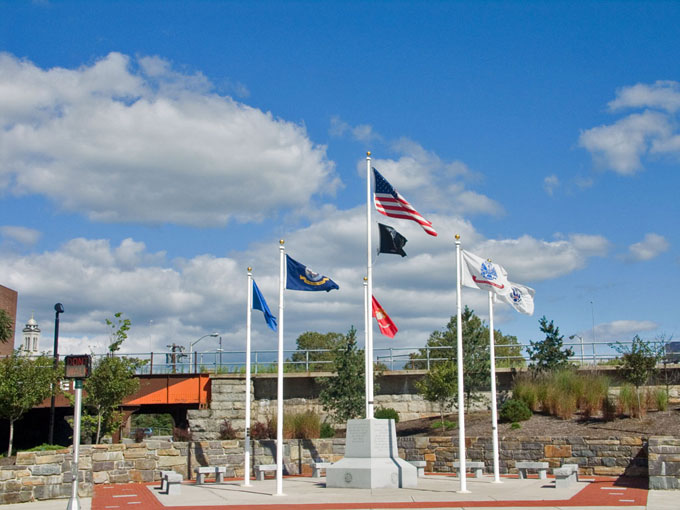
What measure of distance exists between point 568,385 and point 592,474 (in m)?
5.09

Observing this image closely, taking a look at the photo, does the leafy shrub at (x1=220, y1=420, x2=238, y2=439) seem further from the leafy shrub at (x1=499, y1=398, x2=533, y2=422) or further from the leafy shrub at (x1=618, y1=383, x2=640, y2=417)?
the leafy shrub at (x1=618, y1=383, x2=640, y2=417)

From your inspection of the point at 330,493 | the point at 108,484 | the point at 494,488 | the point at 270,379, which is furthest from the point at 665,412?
the point at 108,484

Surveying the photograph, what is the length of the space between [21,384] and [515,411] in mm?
18283

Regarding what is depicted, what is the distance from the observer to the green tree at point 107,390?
2739cm

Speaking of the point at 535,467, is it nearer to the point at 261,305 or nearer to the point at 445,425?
the point at 445,425

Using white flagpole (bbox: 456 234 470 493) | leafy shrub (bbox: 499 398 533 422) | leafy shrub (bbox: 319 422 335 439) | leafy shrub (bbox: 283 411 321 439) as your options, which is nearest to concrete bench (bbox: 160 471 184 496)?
white flagpole (bbox: 456 234 470 493)

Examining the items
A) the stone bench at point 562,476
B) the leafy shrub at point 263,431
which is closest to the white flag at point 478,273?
the stone bench at point 562,476

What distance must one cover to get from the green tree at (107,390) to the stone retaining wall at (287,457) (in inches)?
140

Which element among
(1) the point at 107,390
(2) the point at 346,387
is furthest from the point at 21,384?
(2) the point at 346,387

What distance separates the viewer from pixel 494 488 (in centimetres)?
1977

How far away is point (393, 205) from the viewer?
20.8 meters

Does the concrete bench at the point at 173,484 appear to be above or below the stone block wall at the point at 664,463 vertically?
below

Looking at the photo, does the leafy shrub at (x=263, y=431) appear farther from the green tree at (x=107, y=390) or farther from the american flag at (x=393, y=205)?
the american flag at (x=393, y=205)

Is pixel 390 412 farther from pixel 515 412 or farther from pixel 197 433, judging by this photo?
pixel 197 433
